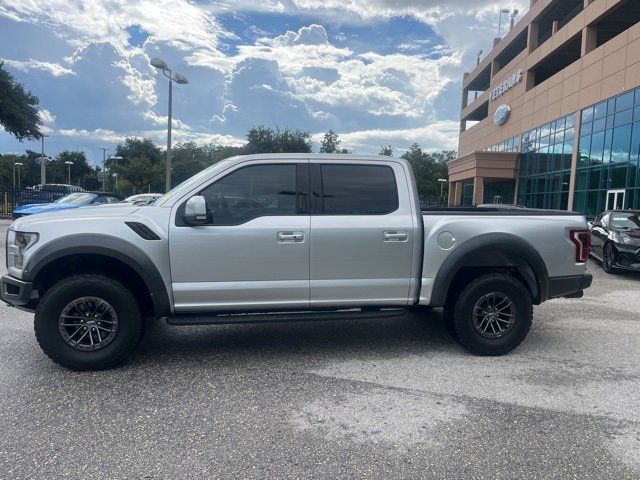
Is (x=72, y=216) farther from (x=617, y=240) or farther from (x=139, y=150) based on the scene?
(x=139, y=150)

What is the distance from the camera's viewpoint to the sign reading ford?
35.6 m

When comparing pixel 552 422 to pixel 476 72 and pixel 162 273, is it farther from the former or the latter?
pixel 476 72

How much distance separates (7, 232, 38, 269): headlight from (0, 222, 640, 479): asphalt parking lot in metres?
0.98

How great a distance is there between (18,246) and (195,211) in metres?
1.65

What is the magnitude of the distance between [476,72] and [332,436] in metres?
51.7

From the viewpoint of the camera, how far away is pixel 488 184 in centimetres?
4262

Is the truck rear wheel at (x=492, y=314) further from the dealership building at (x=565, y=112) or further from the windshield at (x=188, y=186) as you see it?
the dealership building at (x=565, y=112)

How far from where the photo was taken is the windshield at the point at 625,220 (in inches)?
432

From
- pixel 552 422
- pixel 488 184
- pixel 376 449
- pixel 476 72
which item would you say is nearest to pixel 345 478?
pixel 376 449

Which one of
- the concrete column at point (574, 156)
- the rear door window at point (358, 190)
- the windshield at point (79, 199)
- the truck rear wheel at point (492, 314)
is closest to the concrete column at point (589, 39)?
the concrete column at point (574, 156)

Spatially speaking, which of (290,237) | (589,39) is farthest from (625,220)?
(589,39)

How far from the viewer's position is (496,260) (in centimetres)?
487

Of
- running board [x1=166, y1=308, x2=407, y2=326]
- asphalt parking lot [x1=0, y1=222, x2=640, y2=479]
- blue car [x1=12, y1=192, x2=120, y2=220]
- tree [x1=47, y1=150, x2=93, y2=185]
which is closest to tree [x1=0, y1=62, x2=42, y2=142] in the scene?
blue car [x1=12, y1=192, x2=120, y2=220]

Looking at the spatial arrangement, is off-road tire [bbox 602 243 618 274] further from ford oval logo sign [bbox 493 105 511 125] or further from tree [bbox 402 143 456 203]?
tree [bbox 402 143 456 203]
